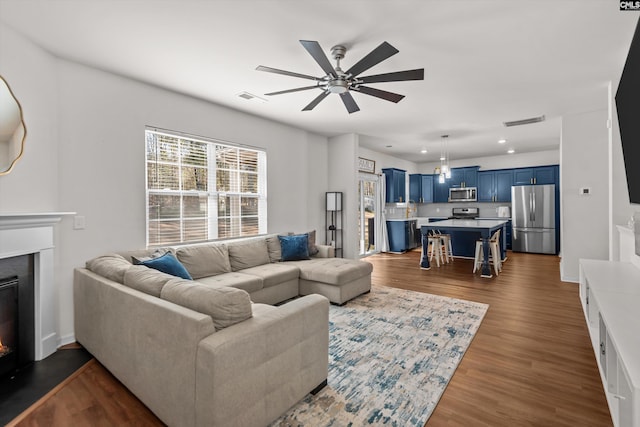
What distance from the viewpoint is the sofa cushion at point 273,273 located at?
3566mm

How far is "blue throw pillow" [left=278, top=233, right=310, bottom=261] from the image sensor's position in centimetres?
438

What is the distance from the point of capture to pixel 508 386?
212 centimetres

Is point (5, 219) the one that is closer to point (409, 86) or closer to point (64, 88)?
point (64, 88)

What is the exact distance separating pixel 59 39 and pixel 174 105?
1.26m

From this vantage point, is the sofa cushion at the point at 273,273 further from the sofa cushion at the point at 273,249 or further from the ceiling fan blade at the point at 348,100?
the ceiling fan blade at the point at 348,100

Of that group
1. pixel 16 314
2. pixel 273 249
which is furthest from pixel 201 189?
pixel 16 314

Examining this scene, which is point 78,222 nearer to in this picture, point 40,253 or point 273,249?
point 40,253

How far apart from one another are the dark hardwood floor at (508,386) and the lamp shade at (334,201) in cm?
315

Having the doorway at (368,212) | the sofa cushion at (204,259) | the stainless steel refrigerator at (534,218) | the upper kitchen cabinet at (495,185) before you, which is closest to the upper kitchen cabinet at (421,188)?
the upper kitchen cabinet at (495,185)

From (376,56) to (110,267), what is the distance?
8.74ft

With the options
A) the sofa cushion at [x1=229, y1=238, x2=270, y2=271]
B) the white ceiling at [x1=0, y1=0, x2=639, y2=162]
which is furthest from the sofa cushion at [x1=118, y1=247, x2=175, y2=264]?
the white ceiling at [x1=0, y1=0, x2=639, y2=162]

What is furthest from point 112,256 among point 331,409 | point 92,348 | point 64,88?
point 331,409

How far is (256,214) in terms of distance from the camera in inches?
190

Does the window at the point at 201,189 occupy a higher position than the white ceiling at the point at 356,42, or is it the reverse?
the white ceiling at the point at 356,42
